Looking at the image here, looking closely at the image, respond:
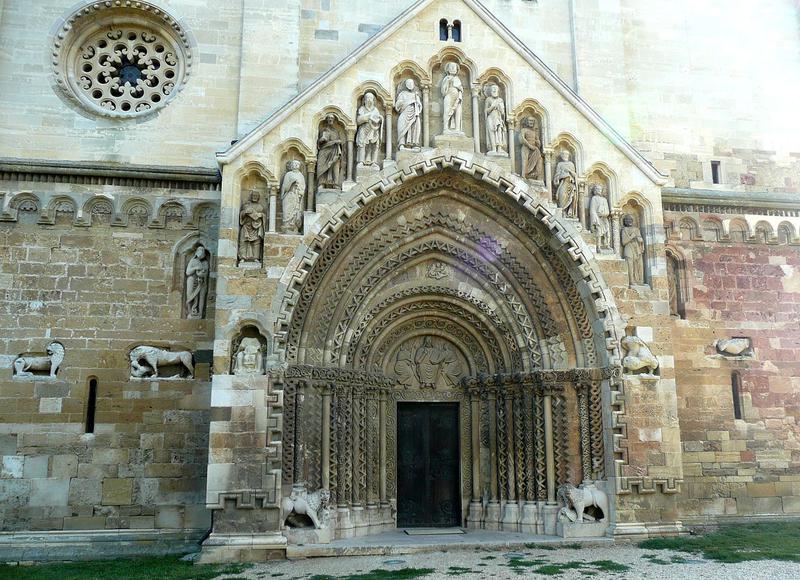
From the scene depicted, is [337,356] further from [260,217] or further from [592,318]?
[592,318]

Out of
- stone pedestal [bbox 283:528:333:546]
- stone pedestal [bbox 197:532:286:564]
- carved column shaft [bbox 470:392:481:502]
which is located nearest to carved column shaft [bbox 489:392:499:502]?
carved column shaft [bbox 470:392:481:502]

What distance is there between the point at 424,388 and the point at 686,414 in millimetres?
4847

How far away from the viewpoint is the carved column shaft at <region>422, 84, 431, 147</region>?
12.3m

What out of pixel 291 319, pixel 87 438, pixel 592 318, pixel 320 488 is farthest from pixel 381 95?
pixel 87 438

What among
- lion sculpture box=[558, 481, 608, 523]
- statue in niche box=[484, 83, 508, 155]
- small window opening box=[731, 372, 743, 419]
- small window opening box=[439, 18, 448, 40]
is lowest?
lion sculpture box=[558, 481, 608, 523]

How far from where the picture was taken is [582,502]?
38.1ft

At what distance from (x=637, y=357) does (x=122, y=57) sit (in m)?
11.0

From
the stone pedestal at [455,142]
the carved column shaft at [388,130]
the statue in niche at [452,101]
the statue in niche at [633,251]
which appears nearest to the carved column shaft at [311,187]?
the carved column shaft at [388,130]

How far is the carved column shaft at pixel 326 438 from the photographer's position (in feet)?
37.7

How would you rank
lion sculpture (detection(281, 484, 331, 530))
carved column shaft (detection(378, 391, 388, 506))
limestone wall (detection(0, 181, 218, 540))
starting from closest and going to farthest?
lion sculpture (detection(281, 484, 331, 530))
limestone wall (detection(0, 181, 218, 540))
carved column shaft (detection(378, 391, 388, 506))

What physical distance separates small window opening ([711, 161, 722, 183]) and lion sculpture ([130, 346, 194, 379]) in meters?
10.9

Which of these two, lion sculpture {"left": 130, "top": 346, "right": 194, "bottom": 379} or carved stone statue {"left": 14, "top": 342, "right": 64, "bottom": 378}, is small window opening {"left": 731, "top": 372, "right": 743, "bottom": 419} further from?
carved stone statue {"left": 14, "top": 342, "right": 64, "bottom": 378}

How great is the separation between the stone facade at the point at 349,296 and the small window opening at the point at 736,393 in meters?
0.04

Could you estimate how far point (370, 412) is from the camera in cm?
1256
